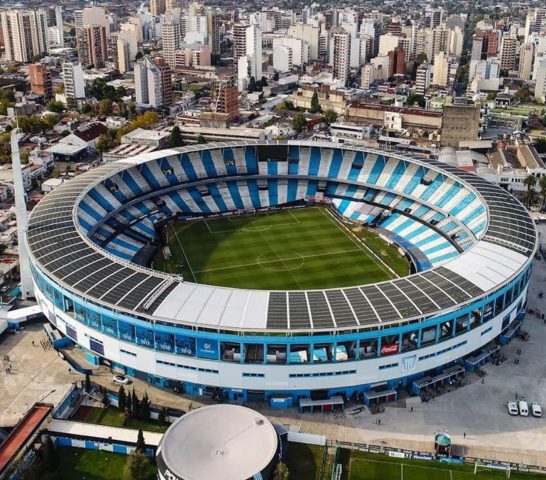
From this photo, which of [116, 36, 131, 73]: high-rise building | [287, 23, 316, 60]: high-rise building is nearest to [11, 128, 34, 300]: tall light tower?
[116, 36, 131, 73]: high-rise building

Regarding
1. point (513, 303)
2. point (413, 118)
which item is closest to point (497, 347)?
A: point (513, 303)

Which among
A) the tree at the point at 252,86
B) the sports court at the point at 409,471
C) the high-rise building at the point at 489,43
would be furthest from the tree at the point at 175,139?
the high-rise building at the point at 489,43

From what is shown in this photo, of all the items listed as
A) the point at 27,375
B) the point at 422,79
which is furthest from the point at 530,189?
the point at 422,79

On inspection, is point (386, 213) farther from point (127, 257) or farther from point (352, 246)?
point (127, 257)

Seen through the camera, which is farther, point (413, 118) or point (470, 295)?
point (413, 118)

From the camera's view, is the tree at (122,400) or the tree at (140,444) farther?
the tree at (122,400)

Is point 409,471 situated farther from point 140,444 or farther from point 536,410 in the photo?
point 140,444

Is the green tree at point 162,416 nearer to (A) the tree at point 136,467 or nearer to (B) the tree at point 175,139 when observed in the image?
(A) the tree at point 136,467
